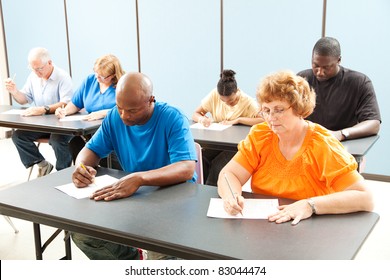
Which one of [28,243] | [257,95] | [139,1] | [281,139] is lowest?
[28,243]

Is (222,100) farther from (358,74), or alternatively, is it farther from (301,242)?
(301,242)

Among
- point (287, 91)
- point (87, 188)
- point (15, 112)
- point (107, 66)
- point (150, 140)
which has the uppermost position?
point (287, 91)

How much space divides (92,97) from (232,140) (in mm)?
1496

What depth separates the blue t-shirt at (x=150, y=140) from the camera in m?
2.12

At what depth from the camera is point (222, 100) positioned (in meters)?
3.46

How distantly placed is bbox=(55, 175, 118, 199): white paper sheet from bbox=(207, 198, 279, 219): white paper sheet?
0.54 metres

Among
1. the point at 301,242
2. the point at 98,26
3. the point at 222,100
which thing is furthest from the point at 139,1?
the point at 301,242

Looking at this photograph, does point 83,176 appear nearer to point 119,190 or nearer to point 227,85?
point 119,190

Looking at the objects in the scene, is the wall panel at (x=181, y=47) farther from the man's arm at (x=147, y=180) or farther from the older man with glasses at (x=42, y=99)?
the man's arm at (x=147, y=180)

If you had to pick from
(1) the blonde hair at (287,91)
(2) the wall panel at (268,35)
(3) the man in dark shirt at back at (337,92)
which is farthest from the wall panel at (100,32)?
(1) the blonde hair at (287,91)

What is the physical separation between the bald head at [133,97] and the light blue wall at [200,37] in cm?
253

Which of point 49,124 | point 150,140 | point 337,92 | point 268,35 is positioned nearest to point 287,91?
point 150,140

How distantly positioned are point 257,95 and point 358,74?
1.64 meters

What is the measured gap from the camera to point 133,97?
198 centimetres
